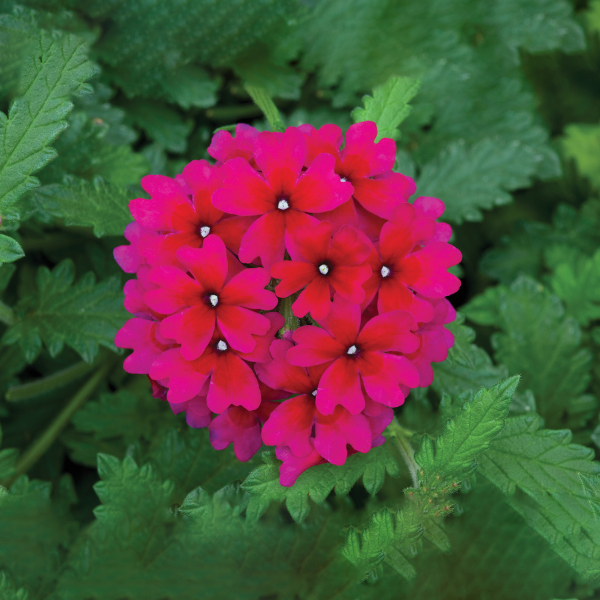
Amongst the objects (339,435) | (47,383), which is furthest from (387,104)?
(47,383)

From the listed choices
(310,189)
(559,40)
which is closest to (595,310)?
(559,40)

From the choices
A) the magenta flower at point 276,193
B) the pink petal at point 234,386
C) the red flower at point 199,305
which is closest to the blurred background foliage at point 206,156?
the pink petal at point 234,386

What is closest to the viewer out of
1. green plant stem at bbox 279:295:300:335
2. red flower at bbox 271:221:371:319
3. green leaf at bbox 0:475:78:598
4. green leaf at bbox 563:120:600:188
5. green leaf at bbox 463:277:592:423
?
red flower at bbox 271:221:371:319

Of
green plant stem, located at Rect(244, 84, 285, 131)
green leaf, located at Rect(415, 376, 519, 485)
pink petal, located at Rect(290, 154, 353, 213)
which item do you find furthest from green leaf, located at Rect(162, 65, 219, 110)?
green leaf, located at Rect(415, 376, 519, 485)

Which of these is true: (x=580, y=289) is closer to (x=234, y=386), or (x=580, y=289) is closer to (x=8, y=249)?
(x=234, y=386)

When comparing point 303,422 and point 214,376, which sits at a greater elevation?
point 214,376

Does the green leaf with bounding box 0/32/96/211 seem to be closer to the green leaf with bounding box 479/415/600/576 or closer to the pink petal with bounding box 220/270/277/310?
the pink petal with bounding box 220/270/277/310
